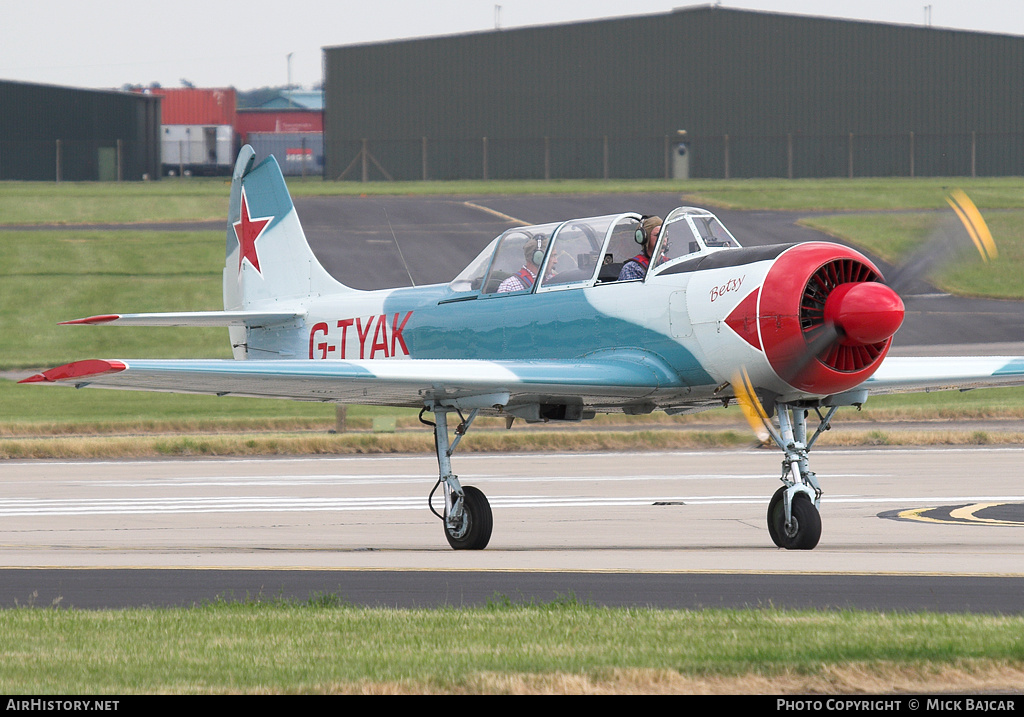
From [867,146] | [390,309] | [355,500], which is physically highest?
[867,146]

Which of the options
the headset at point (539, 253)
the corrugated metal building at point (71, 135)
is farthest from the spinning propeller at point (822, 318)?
the corrugated metal building at point (71, 135)

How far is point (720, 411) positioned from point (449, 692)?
72.5 ft

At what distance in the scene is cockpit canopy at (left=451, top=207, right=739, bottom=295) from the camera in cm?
1295

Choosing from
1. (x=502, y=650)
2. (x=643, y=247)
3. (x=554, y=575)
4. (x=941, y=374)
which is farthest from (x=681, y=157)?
(x=502, y=650)

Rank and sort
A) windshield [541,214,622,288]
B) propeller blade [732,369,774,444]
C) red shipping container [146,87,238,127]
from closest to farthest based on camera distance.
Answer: propeller blade [732,369,774,444] → windshield [541,214,622,288] → red shipping container [146,87,238,127]

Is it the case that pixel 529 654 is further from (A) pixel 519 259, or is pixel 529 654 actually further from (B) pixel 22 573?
(A) pixel 519 259

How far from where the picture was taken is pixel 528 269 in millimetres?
14023

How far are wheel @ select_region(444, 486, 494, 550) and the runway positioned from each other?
0.22 meters

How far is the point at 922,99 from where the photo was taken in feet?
219

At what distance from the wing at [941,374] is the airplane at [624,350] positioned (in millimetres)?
21

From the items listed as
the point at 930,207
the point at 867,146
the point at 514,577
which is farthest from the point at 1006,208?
the point at 514,577

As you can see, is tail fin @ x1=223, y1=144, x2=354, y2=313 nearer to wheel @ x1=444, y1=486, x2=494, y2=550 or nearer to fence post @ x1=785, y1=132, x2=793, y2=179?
wheel @ x1=444, y1=486, x2=494, y2=550

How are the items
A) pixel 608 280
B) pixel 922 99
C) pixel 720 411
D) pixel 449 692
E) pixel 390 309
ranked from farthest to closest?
pixel 922 99
pixel 720 411
pixel 390 309
pixel 608 280
pixel 449 692

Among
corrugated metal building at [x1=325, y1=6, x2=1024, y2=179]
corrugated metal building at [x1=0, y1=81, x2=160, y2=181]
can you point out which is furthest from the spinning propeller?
corrugated metal building at [x1=0, y1=81, x2=160, y2=181]
